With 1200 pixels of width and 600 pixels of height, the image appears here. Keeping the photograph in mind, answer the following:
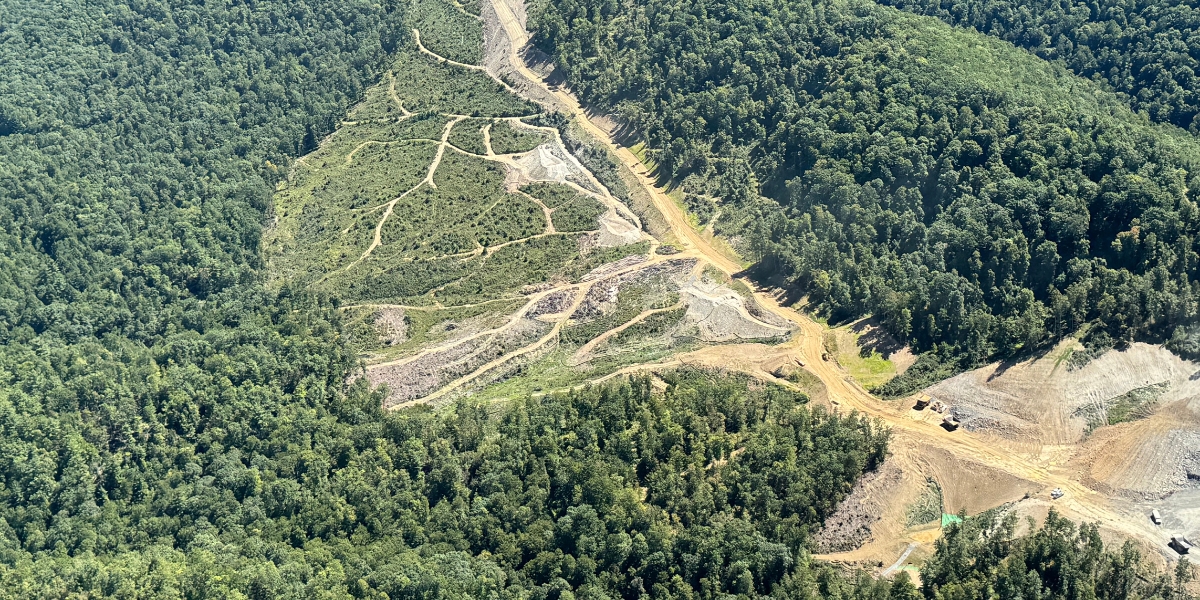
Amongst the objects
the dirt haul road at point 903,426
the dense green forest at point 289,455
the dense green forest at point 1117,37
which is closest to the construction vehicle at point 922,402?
the dirt haul road at point 903,426

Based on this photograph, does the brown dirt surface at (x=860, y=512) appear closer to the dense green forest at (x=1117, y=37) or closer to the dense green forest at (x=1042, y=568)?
the dense green forest at (x=1042, y=568)

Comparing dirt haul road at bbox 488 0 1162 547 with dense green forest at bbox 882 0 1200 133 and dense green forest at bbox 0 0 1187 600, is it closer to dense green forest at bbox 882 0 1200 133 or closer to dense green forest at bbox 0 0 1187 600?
dense green forest at bbox 0 0 1187 600

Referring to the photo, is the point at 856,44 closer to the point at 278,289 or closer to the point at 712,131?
the point at 712,131

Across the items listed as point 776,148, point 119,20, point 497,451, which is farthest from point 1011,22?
point 119,20

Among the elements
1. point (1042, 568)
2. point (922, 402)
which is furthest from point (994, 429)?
point (1042, 568)

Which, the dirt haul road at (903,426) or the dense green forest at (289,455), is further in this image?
the dirt haul road at (903,426)
